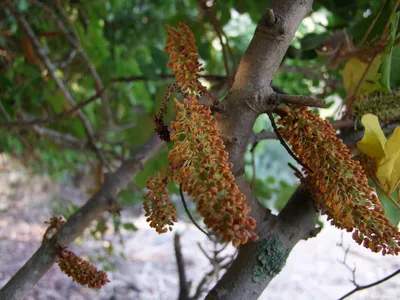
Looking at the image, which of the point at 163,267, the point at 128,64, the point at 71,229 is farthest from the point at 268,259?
the point at 163,267

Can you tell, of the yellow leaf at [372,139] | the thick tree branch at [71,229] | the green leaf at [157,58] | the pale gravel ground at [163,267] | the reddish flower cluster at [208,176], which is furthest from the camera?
the pale gravel ground at [163,267]

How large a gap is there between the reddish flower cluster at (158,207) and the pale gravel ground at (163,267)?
2.08ft

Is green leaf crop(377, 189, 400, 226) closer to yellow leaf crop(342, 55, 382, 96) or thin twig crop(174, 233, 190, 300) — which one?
yellow leaf crop(342, 55, 382, 96)

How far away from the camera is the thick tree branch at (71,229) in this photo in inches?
17.5

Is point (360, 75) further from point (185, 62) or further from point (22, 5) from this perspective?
point (22, 5)

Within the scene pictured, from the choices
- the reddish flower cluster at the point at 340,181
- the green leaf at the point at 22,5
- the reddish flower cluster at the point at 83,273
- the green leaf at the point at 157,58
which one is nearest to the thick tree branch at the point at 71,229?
the reddish flower cluster at the point at 83,273

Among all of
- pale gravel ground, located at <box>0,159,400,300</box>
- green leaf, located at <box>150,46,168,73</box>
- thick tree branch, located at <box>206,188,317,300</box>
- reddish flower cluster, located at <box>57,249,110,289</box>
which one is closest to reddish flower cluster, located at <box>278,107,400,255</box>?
thick tree branch, located at <box>206,188,317,300</box>

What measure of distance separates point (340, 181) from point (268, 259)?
0.15 meters

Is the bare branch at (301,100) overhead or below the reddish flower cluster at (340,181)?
overhead

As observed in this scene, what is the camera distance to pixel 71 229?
501 mm

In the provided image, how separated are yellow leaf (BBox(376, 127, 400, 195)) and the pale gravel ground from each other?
0.53 meters

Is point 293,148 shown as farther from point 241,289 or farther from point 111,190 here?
point 111,190

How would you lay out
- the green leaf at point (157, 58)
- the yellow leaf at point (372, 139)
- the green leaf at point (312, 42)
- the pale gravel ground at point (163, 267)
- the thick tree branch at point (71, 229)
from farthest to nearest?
the pale gravel ground at point (163, 267) → the green leaf at point (157, 58) → the green leaf at point (312, 42) → the thick tree branch at point (71, 229) → the yellow leaf at point (372, 139)

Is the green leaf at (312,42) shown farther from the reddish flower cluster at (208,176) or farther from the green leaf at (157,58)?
the reddish flower cluster at (208,176)
